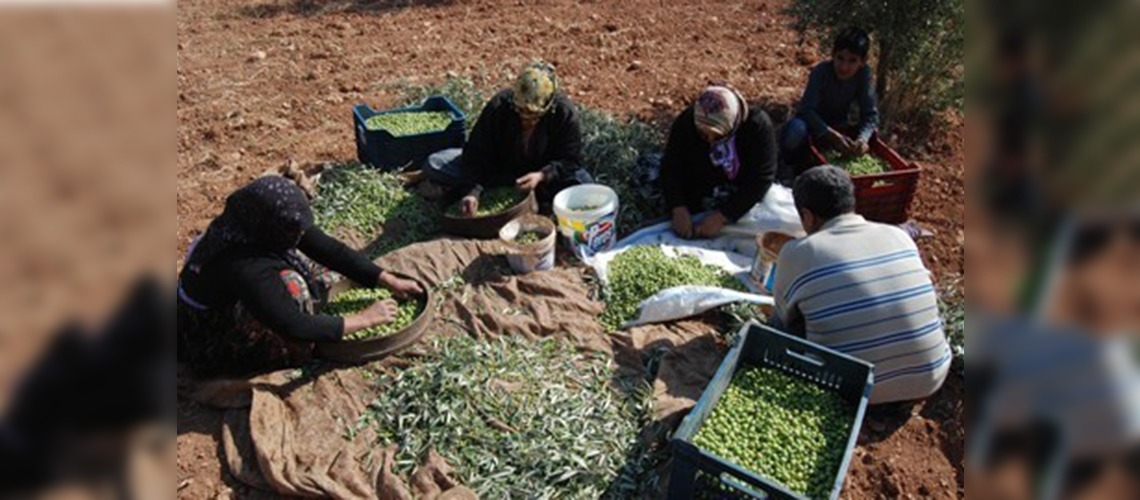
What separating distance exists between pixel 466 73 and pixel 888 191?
451 centimetres

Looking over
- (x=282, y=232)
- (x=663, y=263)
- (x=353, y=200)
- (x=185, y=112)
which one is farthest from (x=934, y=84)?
(x=185, y=112)

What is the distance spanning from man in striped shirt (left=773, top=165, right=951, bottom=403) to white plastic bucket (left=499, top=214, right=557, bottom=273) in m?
1.55

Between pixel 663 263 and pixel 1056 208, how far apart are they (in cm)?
449

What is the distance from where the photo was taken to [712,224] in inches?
207

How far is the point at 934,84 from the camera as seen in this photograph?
6.61m

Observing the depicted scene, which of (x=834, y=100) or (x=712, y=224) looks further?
(x=834, y=100)

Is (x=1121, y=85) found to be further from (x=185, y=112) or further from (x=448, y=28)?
(x=448, y=28)

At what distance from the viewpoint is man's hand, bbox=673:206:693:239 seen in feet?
17.4

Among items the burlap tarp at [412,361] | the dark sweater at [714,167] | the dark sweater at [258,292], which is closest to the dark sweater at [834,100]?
the dark sweater at [714,167]

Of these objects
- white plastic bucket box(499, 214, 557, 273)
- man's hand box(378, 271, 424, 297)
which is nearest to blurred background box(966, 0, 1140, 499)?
man's hand box(378, 271, 424, 297)

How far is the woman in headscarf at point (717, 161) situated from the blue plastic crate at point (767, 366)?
1.62 meters

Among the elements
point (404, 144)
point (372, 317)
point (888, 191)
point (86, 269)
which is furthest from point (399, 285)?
point (86, 269)

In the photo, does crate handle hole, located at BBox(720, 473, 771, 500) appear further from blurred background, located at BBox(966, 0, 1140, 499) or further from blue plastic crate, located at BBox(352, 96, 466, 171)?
blue plastic crate, located at BBox(352, 96, 466, 171)

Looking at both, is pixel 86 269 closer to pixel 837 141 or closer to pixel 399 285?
pixel 399 285
